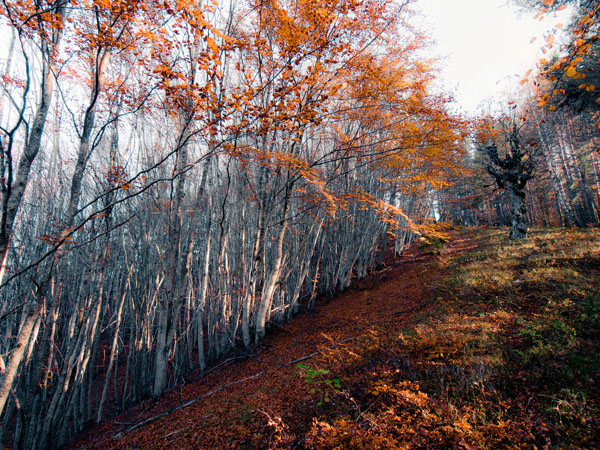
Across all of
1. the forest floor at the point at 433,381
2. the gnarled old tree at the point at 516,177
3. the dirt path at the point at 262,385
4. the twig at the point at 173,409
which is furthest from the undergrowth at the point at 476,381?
the gnarled old tree at the point at 516,177

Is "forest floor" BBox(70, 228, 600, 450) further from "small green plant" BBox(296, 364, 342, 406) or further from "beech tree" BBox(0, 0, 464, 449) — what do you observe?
"beech tree" BBox(0, 0, 464, 449)

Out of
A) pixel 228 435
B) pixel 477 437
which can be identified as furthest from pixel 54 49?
pixel 477 437

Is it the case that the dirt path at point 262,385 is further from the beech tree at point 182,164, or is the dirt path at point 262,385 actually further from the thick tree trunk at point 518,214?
the thick tree trunk at point 518,214

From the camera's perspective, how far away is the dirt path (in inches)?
130

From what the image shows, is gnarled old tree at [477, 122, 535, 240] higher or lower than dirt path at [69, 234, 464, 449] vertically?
higher

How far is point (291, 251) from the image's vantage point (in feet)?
31.7

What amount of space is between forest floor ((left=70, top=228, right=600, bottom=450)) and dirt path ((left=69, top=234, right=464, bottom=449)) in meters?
0.03

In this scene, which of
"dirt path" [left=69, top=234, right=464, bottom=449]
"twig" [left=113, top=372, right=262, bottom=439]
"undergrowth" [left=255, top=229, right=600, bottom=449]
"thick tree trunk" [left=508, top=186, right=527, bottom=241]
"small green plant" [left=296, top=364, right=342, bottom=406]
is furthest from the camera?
"thick tree trunk" [left=508, top=186, right=527, bottom=241]

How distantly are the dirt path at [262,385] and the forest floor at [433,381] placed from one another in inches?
1.2

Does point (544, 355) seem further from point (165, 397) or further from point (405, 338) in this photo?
point (165, 397)

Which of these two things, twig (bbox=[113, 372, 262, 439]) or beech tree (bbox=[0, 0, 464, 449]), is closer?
beech tree (bbox=[0, 0, 464, 449])

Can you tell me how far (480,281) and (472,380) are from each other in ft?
12.4

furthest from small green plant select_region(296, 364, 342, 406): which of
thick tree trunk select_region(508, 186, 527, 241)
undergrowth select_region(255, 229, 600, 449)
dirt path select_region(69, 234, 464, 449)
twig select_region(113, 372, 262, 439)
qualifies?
thick tree trunk select_region(508, 186, 527, 241)

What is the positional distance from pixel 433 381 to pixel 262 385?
282cm
